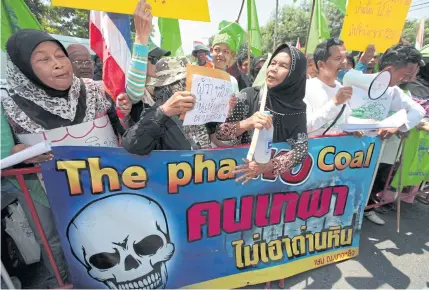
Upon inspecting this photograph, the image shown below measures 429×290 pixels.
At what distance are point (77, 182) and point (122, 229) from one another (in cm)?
44

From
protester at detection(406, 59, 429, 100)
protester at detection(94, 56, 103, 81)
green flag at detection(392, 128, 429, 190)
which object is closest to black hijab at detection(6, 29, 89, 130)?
protester at detection(94, 56, 103, 81)

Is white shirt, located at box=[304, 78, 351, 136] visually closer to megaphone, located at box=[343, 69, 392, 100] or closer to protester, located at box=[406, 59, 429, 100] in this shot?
megaphone, located at box=[343, 69, 392, 100]

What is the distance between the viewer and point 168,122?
1.64 m

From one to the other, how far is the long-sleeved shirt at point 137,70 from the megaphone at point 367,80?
1679mm

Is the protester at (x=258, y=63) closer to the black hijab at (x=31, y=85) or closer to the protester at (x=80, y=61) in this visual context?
the protester at (x=80, y=61)

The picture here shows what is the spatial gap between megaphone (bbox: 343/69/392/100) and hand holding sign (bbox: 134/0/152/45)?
1660mm

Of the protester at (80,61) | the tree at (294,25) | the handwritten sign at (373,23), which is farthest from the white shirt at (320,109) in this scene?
the tree at (294,25)

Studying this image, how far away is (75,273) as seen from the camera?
5.60ft

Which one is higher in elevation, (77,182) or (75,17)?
(75,17)

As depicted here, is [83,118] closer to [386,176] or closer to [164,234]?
[164,234]

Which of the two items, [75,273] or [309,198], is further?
[309,198]

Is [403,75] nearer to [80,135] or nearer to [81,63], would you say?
[80,135]

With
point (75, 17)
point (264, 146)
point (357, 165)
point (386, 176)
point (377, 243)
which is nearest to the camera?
point (264, 146)

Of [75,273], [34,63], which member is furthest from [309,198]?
[34,63]
